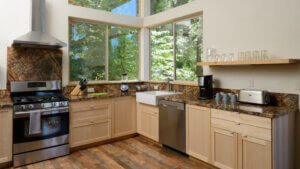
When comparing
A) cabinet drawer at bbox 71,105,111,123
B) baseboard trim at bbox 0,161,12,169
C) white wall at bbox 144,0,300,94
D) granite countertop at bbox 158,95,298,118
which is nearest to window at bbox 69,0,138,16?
white wall at bbox 144,0,300,94

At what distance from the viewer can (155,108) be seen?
3557mm

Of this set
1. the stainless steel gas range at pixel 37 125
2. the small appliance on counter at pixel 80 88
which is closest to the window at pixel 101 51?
the small appliance on counter at pixel 80 88

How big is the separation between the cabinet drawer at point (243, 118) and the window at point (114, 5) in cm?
309

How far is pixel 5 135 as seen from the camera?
272 cm

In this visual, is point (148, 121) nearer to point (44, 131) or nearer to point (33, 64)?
point (44, 131)

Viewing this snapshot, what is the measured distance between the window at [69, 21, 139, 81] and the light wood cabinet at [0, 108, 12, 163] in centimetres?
136

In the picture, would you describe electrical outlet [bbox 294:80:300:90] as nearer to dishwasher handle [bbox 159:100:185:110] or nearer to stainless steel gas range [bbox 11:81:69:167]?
dishwasher handle [bbox 159:100:185:110]

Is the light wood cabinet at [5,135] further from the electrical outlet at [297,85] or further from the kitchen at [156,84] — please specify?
the electrical outlet at [297,85]

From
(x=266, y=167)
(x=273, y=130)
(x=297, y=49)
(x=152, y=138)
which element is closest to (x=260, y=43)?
(x=297, y=49)

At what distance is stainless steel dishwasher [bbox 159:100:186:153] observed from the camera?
3.06 meters

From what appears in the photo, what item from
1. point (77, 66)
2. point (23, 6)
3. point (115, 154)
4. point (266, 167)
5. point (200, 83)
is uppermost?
point (23, 6)

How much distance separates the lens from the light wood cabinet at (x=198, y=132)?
8.89 feet

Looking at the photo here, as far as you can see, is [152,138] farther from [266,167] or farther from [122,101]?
[266,167]

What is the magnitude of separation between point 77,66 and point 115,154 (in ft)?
6.08
